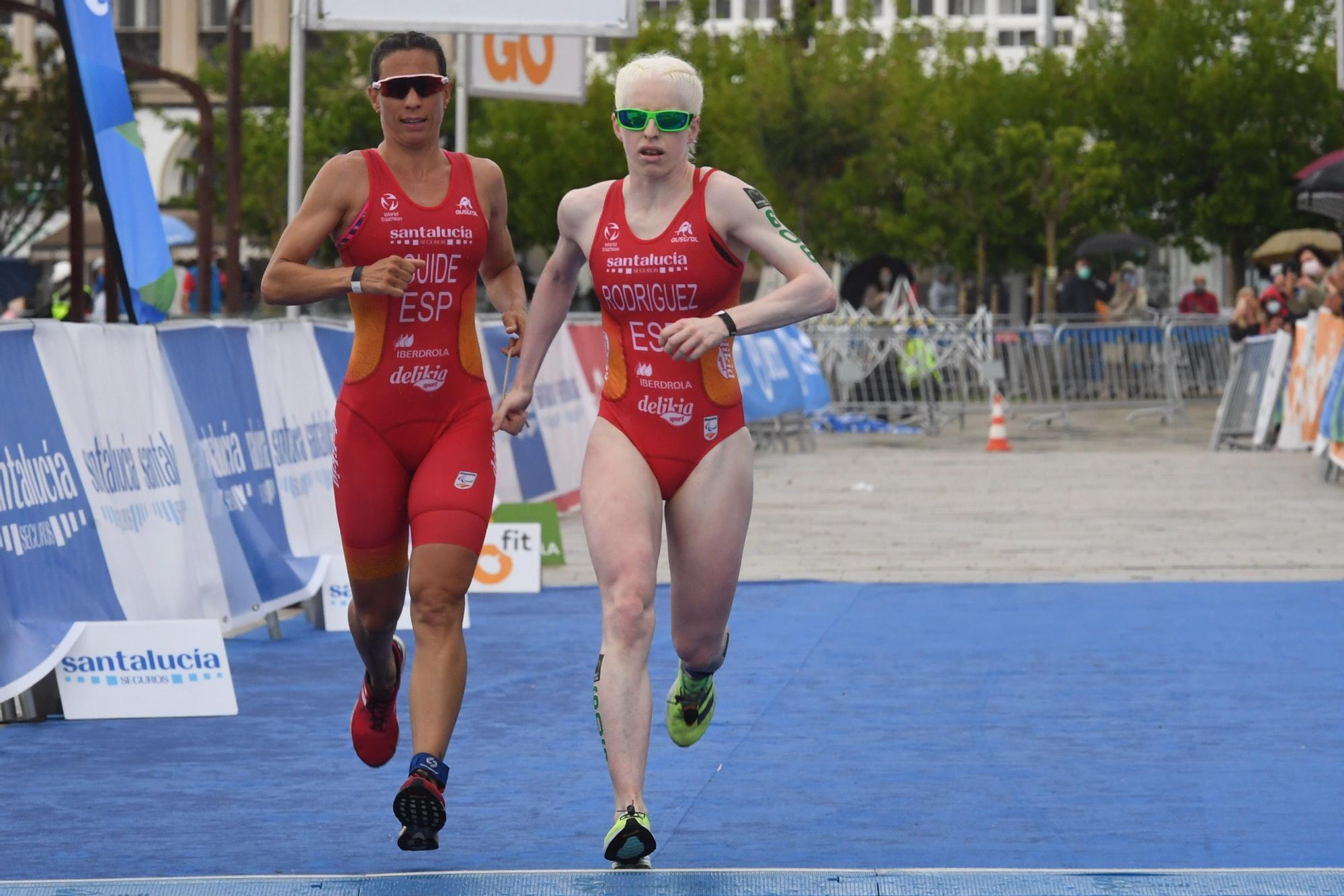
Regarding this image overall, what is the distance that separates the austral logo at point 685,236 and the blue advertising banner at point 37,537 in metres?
3.34

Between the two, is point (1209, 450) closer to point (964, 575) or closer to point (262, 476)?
point (964, 575)

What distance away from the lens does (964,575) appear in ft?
41.1

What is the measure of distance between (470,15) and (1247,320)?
45.1ft

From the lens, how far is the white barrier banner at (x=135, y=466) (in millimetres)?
8547

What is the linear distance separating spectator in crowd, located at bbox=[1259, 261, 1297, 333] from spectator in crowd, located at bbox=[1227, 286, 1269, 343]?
0.25 feet

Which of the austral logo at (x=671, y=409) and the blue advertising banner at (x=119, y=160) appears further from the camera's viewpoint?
the blue advertising banner at (x=119, y=160)

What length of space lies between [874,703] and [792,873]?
3.22 metres

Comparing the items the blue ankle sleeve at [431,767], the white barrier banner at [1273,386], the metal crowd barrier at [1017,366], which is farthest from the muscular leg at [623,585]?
the metal crowd barrier at [1017,366]

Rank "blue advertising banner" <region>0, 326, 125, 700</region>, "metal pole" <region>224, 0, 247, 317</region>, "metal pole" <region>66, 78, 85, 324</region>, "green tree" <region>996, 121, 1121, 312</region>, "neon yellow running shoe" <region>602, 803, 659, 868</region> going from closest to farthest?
"neon yellow running shoe" <region>602, 803, 659, 868</region>, "blue advertising banner" <region>0, 326, 125, 700</region>, "metal pole" <region>66, 78, 85, 324</region>, "metal pole" <region>224, 0, 247, 317</region>, "green tree" <region>996, 121, 1121, 312</region>

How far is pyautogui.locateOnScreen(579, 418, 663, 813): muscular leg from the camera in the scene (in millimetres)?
5348

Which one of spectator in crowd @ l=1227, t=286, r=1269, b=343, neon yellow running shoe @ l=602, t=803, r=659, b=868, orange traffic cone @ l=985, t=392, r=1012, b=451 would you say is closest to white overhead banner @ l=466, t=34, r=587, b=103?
orange traffic cone @ l=985, t=392, r=1012, b=451

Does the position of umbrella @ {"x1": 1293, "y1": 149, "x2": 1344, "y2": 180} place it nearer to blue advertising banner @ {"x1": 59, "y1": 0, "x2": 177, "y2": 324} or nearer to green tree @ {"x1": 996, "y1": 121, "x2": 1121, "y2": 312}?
green tree @ {"x1": 996, "y1": 121, "x2": 1121, "y2": 312}

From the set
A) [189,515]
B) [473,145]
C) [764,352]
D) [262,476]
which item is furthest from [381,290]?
[473,145]

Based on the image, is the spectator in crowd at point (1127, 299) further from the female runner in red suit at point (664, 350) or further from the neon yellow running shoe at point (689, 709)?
the female runner in red suit at point (664, 350)
